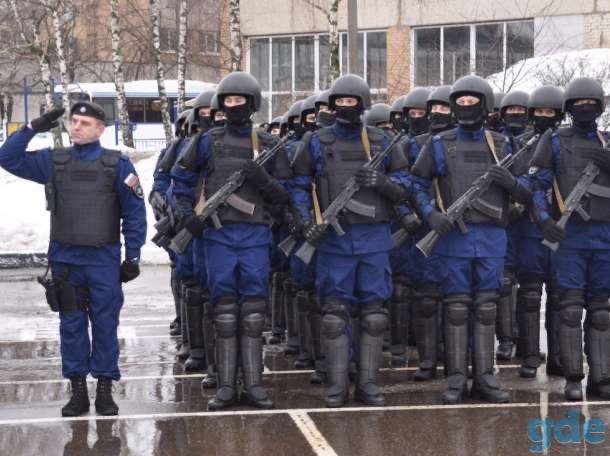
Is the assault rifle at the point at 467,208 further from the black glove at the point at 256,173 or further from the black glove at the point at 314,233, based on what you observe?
the black glove at the point at 256,173

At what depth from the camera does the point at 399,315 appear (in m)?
10.4

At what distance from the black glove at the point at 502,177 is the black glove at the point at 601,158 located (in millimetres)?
581

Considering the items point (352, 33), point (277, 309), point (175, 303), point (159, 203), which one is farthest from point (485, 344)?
point (352, 33)

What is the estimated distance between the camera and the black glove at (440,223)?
8.09 meters

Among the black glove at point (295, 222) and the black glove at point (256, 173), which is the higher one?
the black glove at point (256, 173)

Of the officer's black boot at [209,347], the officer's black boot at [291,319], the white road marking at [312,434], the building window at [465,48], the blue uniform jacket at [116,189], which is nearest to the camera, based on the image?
the white road marking at [312,434]

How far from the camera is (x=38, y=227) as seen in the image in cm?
2059

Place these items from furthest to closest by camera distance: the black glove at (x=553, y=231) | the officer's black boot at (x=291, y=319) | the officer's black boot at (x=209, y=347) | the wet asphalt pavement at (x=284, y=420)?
1. the officer's black boot at (x=291, y=319)
2. the officer's black boot at (x=209, y=347)
3. the black glove at (x=553, y=231)
4. the wet asphalt pavement at (x=284, y=420)

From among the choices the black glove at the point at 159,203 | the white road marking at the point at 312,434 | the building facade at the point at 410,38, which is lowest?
the white road marking at the point at 312,434

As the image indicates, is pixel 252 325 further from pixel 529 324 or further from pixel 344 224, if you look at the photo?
pixel 529 324

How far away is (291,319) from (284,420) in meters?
3.16

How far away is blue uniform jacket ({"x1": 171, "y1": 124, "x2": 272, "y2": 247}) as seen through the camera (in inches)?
321

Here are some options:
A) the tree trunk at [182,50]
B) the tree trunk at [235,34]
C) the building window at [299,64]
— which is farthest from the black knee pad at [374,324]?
the building window at [299,64]

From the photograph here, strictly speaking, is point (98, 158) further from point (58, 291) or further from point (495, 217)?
point (495, 217)
